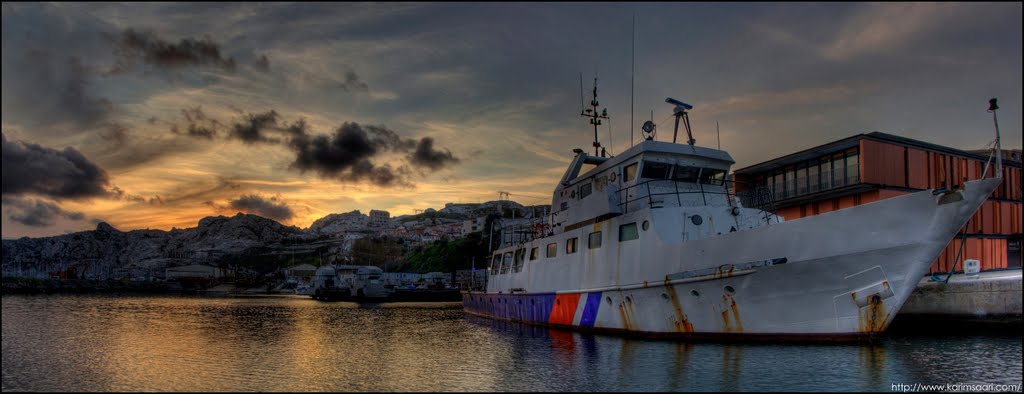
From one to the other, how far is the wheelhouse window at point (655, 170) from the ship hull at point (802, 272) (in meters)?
2.54

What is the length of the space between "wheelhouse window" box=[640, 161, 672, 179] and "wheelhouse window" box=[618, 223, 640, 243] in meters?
2.05

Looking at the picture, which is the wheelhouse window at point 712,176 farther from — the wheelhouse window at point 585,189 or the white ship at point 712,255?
the wheelhouse window at point 585,189

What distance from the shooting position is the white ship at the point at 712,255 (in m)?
13.9

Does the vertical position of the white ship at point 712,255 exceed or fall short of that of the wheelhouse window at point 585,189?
it falls short

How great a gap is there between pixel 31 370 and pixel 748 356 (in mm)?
17662

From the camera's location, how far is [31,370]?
13.5 meters

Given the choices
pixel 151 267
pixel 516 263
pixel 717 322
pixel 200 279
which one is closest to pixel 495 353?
pixel 717 322

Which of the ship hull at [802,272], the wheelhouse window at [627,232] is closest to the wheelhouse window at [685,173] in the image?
the wheelhouse window at [627,232]

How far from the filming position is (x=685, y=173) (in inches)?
799

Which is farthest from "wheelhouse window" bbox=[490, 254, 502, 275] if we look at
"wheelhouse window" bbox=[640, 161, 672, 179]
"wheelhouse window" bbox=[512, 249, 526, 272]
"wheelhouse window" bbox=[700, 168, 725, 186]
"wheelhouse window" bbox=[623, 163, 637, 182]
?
"wheelhouse window" bbox=[700, 168, 725, 186]

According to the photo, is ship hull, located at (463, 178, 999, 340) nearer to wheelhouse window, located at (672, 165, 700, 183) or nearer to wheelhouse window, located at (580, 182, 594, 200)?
wheelhouse window, located at (672, 165, 700, 183)

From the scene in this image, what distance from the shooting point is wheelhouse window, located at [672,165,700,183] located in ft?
66.1

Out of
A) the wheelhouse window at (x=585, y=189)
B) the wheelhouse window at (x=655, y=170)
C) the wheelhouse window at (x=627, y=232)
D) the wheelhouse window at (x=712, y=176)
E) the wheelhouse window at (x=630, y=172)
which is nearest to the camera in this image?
the wheelhouse window at (x=627, y=232)

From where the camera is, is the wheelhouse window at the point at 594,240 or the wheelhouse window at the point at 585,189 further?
the wheelhouse window at the point at 585,189
